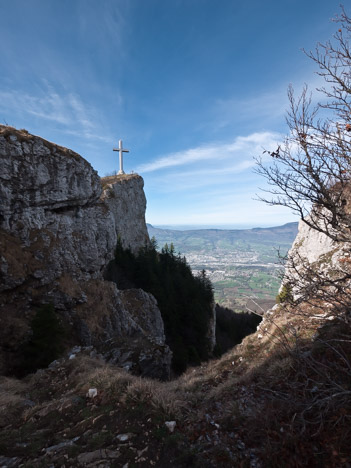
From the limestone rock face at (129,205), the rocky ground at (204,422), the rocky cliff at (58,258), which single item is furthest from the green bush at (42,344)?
the limestone rock face at (129,205)

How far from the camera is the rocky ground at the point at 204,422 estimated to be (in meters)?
3.60

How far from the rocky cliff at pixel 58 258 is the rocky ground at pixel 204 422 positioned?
7.82 meters

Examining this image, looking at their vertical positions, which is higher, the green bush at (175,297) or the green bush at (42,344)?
the green bush at (42,344)

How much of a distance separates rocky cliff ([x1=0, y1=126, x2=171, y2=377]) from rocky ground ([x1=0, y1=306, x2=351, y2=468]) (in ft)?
25.6

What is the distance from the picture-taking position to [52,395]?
26.6 feet

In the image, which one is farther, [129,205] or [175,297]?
[129,205]

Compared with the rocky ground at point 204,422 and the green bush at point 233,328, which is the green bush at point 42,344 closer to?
the rocky ground at point 204,422

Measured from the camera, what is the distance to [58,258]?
20078mm

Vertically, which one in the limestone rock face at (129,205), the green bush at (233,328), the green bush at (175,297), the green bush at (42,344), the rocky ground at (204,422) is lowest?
the green bush at (233,328)

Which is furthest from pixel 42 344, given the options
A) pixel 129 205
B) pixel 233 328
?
pixel 233 328

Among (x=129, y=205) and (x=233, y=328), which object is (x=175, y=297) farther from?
(x=233, y=328)

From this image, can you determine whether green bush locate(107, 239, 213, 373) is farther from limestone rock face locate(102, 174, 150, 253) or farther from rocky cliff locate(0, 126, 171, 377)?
rocky cliff locate(0, 126, 171, 377)

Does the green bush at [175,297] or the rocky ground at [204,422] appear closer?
the rocky ground at [204,422]

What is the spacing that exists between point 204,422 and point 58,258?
758 inches
